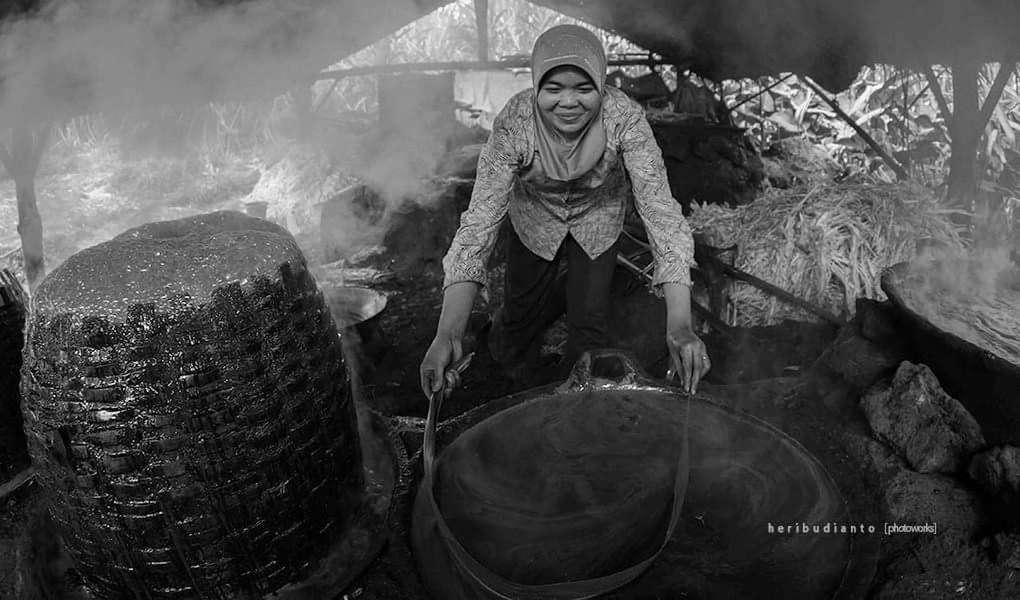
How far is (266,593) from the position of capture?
2.06 metres

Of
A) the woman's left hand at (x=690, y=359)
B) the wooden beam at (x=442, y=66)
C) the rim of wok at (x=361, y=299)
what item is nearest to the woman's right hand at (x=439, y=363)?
the woman's left hand at (x=690, y=359)

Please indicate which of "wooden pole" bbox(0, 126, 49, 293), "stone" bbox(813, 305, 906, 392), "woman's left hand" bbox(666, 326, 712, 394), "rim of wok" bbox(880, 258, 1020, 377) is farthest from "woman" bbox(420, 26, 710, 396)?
"wooden pole" bbox(0, 126, 49, 293)

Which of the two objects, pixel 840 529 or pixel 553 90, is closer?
pixel 840 529

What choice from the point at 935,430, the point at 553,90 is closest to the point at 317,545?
the point at 553,90

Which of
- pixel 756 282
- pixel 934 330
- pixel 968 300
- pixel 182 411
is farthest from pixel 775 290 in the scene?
pixel 182 411

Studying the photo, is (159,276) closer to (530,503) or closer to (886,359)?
(530,503)

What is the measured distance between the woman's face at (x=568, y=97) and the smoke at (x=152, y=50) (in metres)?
2.54

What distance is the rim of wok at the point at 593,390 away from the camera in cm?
175

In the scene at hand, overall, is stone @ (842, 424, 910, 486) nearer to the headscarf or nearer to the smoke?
the headscarf

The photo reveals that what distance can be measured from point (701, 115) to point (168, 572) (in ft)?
25.5

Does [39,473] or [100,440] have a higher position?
[100,440]

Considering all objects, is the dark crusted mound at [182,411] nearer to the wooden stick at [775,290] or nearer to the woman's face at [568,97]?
the woman's face at [568,97]

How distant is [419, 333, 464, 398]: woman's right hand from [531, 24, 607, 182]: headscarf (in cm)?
106

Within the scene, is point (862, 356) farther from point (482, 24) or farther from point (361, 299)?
point (482, 24)
